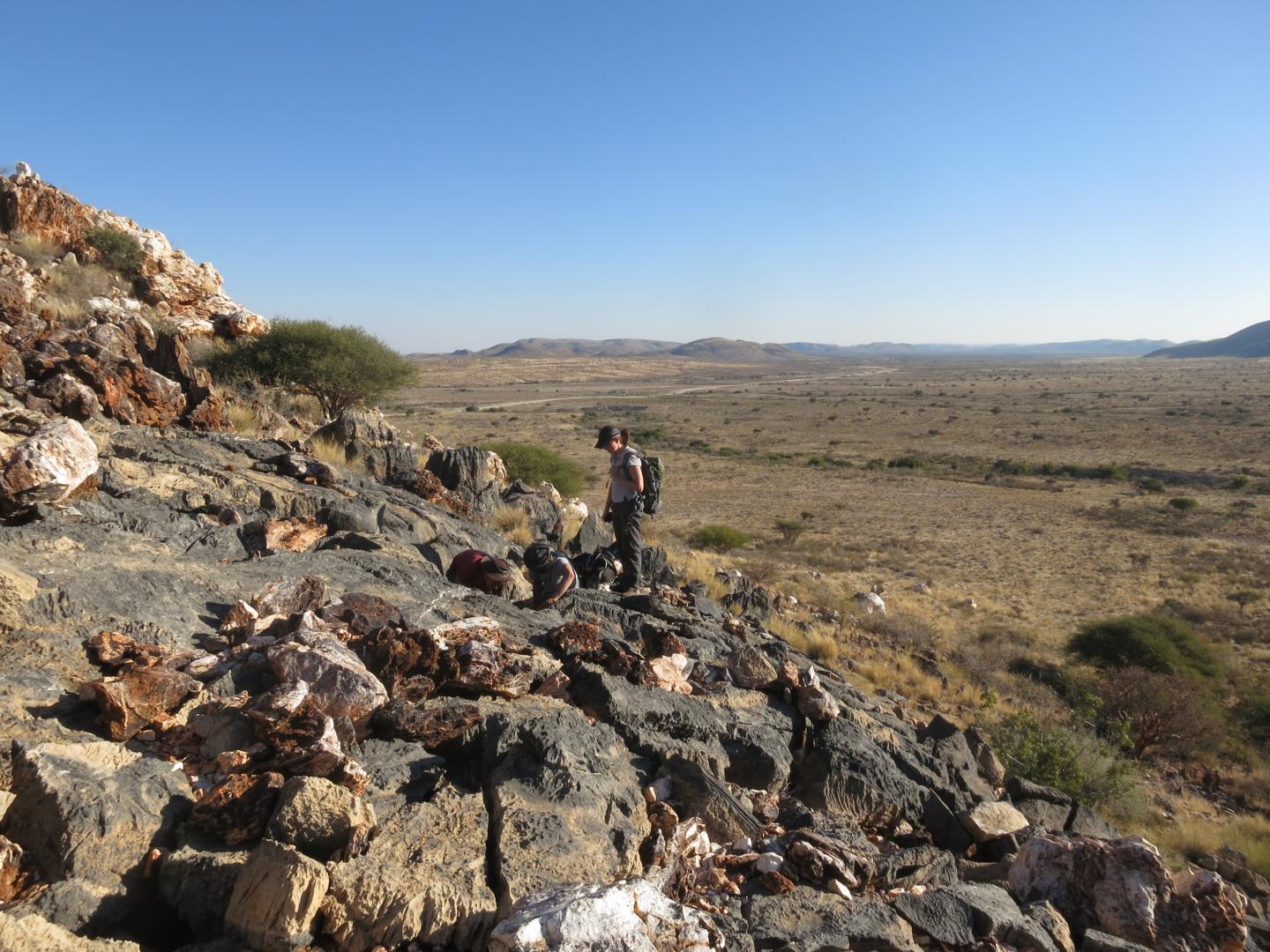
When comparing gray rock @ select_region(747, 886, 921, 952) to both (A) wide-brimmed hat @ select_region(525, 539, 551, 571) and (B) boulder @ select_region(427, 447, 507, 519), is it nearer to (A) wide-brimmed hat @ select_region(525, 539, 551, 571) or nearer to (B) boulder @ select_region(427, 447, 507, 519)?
(A) wide-brimmed hat @ select_region(525, 539, 551, 571)

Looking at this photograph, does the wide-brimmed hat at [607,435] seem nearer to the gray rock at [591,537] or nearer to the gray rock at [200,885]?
the gray rock at [591,537]

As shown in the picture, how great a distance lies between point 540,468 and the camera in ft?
70.0

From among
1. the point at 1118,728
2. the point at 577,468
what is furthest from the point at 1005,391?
the point at 1118,728

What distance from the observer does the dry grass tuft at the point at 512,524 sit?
11219 millimetres

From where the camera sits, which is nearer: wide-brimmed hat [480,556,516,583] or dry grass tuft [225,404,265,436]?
wide-brimmed hat [480,556,516,583]

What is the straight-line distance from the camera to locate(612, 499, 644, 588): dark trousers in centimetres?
796

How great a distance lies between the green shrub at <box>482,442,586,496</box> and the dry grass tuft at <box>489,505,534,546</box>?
8.42 metres

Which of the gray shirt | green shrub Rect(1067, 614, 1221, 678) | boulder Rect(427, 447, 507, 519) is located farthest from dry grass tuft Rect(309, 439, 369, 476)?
green shrub Rect(1067, 614, 1221, 678)

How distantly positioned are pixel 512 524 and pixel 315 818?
8765 mm

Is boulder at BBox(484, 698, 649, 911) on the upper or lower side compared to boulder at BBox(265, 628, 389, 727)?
lower

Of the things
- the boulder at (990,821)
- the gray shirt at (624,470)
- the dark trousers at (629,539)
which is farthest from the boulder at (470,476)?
the boulder at (990,821)

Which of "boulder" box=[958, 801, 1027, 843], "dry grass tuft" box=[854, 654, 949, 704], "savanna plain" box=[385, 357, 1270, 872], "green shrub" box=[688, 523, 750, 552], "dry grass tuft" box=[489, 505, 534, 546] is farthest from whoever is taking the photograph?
"green shrub" box=[688, 523, 750, 552]

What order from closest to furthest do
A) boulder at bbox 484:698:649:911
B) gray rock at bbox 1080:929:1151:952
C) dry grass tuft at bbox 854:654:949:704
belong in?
boulder at bbox 484:698:649:911, gray rock at bbox 1080:929:1151:952, dry grass tuft at bbox 854:654:949:704

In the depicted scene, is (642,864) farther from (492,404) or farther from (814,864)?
(492,404)
